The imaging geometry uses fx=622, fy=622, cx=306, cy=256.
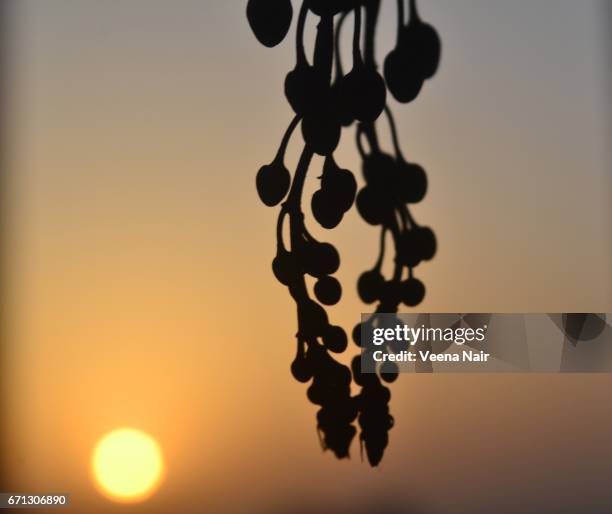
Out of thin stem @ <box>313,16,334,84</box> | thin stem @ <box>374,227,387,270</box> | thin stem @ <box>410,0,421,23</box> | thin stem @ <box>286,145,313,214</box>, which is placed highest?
thin stem @ <box>410,0,421,23</box>

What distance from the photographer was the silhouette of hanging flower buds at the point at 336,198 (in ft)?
1.55

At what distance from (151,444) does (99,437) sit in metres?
0.06

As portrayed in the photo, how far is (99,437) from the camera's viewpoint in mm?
734

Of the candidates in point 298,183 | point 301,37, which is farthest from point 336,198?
point 301,37

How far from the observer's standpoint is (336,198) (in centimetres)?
47

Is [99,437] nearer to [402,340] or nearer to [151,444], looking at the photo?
[151,444]

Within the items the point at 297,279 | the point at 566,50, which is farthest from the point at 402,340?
the point at 566,50

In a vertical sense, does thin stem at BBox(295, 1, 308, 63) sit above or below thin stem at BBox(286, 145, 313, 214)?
above

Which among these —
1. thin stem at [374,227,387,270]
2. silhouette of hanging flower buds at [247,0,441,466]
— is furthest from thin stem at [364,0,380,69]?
thin stem at [374,227,387,270]

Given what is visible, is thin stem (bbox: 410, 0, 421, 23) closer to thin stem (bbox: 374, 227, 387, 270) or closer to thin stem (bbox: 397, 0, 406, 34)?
thin stem (bbox: 397, 0, 406, 34)

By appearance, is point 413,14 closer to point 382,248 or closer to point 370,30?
point 370,30

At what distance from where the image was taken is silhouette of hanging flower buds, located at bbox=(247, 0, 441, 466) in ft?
1.55

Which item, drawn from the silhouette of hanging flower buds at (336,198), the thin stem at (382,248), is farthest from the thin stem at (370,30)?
the thin stem at (382,248)

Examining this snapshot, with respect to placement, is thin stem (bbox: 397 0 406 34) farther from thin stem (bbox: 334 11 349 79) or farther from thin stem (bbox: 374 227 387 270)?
thin stem (bbox: 374 227 387 270)
